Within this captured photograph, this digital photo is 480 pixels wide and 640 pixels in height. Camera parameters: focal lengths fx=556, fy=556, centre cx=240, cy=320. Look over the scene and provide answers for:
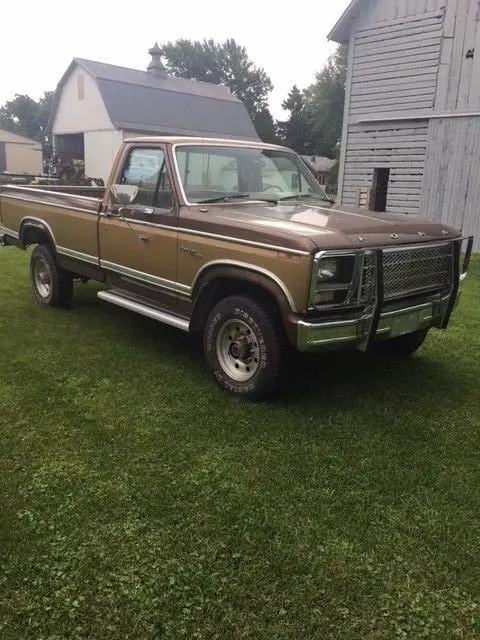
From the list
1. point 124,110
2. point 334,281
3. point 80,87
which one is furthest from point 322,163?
point 334,281

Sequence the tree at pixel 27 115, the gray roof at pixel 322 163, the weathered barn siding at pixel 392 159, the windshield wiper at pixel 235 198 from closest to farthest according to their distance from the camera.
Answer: the windshield wiper at pixel 235 198 → the weathered barn siding at pixel 392 159 → the gray roof at pixel 322 163 → the tree at pixel 27 115

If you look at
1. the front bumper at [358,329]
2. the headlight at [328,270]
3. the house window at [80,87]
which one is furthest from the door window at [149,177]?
the house window at [80,87]

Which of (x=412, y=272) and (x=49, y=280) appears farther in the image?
(x=49, y=280)

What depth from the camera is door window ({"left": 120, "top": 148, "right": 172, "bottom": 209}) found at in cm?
504

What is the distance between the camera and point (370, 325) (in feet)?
13.2

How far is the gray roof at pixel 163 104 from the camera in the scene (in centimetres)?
3120

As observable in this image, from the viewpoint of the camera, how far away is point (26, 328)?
6160 mm

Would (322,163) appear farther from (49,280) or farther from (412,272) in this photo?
(412,272)

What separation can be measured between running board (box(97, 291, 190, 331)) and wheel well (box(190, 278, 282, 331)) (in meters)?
Answer: 0.11

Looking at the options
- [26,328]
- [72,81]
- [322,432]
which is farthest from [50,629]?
[72,81]

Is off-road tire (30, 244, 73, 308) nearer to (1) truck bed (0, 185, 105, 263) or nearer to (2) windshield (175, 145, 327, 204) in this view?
(1) truck bed (0, 185, 105, 263)

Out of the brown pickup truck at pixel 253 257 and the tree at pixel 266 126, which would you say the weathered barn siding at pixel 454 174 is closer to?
the brown pickup truck at pixel 253 257

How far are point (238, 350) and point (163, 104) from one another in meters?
32.2

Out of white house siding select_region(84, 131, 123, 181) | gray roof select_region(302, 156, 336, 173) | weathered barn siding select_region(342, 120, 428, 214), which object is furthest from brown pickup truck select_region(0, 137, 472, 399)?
gray roof select_region(302, 156, 336, 173)
